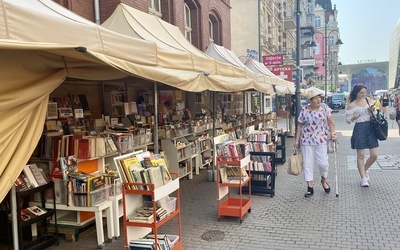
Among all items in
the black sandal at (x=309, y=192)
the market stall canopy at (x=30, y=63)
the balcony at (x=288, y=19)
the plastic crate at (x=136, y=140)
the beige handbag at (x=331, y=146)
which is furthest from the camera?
the balcony at (x=288, y=19)

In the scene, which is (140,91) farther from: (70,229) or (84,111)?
(70,229)

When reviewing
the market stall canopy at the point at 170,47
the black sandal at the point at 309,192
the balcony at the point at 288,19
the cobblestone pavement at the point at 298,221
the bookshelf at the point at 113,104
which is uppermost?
the balcony at the point at 288,19

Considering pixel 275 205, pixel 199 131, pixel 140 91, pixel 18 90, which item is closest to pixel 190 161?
pixel 199 131

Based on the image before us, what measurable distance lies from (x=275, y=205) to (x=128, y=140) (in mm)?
2876

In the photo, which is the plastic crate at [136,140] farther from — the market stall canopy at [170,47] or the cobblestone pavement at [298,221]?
the market stall canopy at [170,47]

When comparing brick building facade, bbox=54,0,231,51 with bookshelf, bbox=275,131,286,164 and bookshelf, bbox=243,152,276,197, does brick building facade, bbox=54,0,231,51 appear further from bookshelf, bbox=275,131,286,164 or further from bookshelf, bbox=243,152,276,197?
bookshelf, bbox=275,131,286,164

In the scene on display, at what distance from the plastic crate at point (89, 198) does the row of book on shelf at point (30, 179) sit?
46cm

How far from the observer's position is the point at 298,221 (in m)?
5.50

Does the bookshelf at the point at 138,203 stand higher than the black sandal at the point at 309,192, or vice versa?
the bookshelf at the point at 138,203

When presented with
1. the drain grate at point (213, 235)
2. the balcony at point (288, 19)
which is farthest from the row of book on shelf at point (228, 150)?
the balcony at point (288, 19)

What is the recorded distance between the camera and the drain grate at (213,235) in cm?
493

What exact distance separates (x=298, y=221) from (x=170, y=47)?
392cm

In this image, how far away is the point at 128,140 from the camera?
622 cm

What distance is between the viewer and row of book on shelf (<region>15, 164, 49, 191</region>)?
4.41 metres
